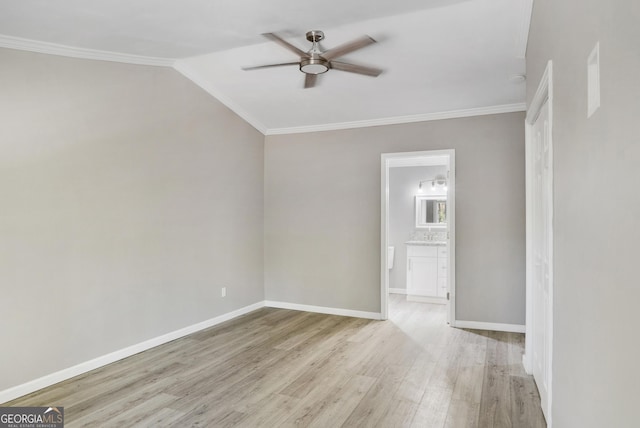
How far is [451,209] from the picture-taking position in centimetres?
466

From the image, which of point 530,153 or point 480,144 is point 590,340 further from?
point 480,144

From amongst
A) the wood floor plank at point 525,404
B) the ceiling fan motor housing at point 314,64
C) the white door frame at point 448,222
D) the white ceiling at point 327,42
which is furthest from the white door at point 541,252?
the ceiling fan motor housing at point 314,64

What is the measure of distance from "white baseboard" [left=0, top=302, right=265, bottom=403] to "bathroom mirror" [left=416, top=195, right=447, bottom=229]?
140 inches

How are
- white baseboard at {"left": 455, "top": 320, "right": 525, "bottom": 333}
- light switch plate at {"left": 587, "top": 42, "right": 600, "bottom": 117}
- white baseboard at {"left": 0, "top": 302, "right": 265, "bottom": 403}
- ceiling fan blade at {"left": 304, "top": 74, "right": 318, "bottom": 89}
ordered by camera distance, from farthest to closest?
white baseboard at {"left": 455, "top": 320, "right": 525, "bottom": 333} < ceiling fan blade at {"left": 304, "top": 74, "right": 318, "bottom": 89} < white baseboard at {"left": 0, "top": 302, "right": 265, "bottom": 403} < light switch plate at {"left": 587, "top": 42, "right": 600, "bottom": 117}

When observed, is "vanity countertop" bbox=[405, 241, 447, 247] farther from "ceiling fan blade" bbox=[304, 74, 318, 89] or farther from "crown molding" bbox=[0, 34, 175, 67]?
"crown molding" bbox=[0, 34, 175, 67]

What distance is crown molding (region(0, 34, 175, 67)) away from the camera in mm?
2805

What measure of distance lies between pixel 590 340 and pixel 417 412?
62.7 inches

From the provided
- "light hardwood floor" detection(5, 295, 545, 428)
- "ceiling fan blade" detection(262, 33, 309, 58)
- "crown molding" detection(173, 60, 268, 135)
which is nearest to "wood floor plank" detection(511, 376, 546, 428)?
"light hardwood floor" detection(5, 295, 545, 428)

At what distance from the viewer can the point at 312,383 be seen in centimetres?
311

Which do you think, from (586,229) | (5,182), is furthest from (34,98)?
(586,229)

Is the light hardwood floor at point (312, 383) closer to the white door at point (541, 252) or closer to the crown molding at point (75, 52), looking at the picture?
the white door at point (541, 252)

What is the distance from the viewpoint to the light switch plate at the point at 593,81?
4.12ft

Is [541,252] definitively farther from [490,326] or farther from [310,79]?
[310,79]

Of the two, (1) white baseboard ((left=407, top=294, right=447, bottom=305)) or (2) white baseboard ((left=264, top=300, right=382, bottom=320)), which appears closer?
(2) white baseboard ((left=264, top=300, right=382, bottom=320))
